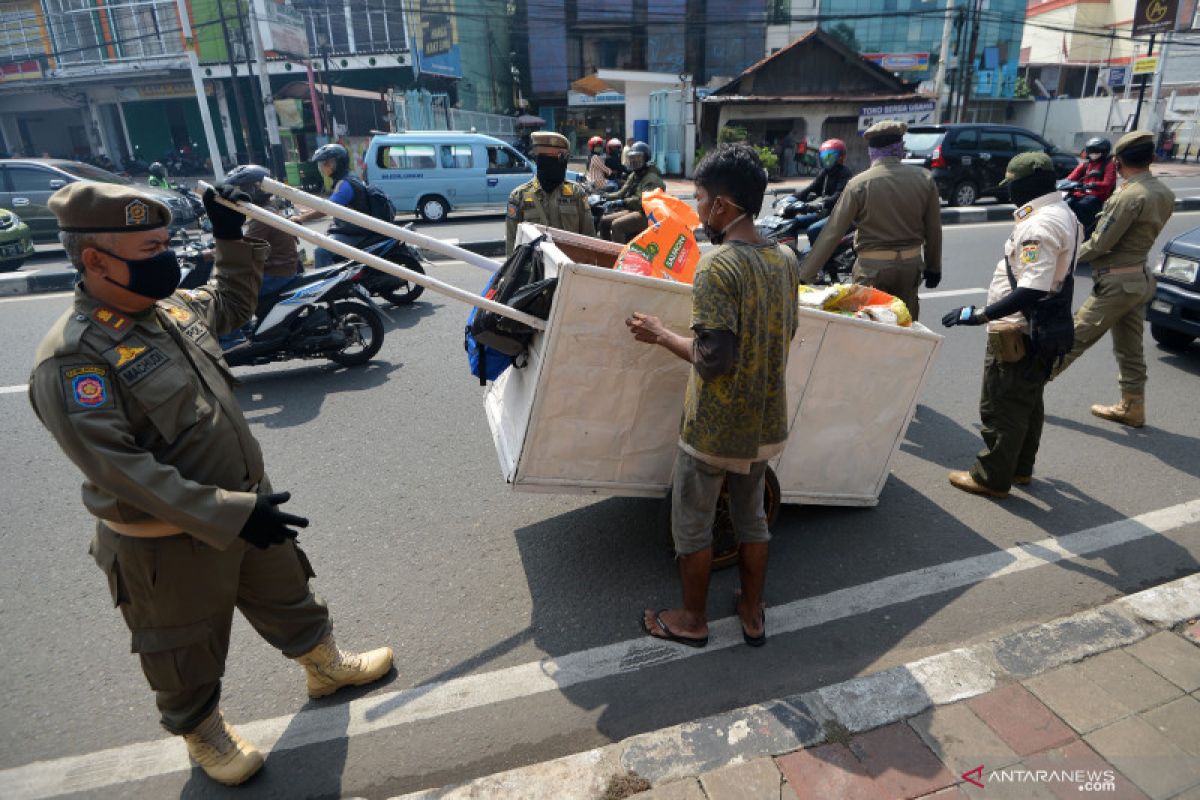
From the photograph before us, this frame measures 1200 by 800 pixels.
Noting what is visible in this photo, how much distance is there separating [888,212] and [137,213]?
386 cm

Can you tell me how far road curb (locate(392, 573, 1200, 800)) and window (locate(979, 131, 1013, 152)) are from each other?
14.3 meters

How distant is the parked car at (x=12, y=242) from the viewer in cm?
966

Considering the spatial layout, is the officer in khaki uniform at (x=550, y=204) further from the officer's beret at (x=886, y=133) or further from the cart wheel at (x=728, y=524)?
the cart wheel at (x=728, y=524)

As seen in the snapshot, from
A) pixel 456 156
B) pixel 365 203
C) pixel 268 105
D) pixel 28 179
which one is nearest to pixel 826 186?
pixel 365 203

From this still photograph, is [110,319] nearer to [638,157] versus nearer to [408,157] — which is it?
[638,157]

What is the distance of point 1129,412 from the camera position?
181 inches

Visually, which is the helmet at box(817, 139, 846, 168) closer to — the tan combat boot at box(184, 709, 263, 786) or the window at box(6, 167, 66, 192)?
the tan combat boot at box(184, 709, 263, 786)

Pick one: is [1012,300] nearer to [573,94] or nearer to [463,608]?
[463,608]

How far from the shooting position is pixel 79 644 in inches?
107

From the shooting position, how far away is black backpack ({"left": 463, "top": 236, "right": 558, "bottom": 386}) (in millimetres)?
2662

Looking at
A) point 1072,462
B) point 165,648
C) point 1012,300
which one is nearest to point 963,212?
point 1072,462

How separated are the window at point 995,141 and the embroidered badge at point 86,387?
1642cm

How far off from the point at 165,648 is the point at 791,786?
176 centimetres

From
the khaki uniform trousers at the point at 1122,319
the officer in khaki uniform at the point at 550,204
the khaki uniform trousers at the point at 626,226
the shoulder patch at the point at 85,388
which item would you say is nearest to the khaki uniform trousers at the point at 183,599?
the shoulder patch at the point at 85,388
